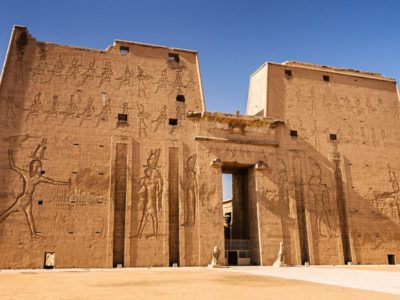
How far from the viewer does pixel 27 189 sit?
16.0 meters

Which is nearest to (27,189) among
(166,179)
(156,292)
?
(166,179)

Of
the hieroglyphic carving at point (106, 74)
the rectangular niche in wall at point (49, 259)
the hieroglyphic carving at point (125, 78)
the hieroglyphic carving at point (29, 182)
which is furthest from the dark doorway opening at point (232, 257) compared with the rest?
the hieroglyphic carving at point (106, 74)

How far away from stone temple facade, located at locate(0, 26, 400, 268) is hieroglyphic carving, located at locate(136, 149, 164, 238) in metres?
0.05

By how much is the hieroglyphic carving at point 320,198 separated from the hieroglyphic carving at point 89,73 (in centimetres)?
1187

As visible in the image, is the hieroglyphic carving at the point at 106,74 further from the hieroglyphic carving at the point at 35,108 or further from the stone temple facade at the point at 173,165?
the hieroglyphic carving at the point at 35,108

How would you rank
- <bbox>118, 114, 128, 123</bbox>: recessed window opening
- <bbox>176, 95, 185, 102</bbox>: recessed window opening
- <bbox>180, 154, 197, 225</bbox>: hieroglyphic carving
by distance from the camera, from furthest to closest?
<bbox>176, 95, 185, 102</bbox>: recessed window opening
<bbox>118, 114, 128, 123</bbox>: recessed window opening
<bbox>180, 154, 197, 225</bbox>: hieroglyphic carving

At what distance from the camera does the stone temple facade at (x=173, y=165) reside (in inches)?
638

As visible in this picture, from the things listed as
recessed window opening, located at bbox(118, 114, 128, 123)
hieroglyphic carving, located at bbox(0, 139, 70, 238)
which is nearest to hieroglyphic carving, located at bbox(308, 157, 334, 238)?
recessed window opening, located at bbox(118, 114, 128, 123)

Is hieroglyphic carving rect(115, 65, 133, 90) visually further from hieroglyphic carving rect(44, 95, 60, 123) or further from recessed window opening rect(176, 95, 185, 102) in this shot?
hieroglyphic carving rect(44, 95, 60, 123)

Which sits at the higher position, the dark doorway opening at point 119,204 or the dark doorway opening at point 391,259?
the dark doorway opening at point 119,204

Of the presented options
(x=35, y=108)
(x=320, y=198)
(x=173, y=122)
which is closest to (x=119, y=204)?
(x=173, y=122)

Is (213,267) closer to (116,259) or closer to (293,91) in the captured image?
(116,259)

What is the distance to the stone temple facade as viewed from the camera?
1620 cm

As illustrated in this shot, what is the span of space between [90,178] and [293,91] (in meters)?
12.1
